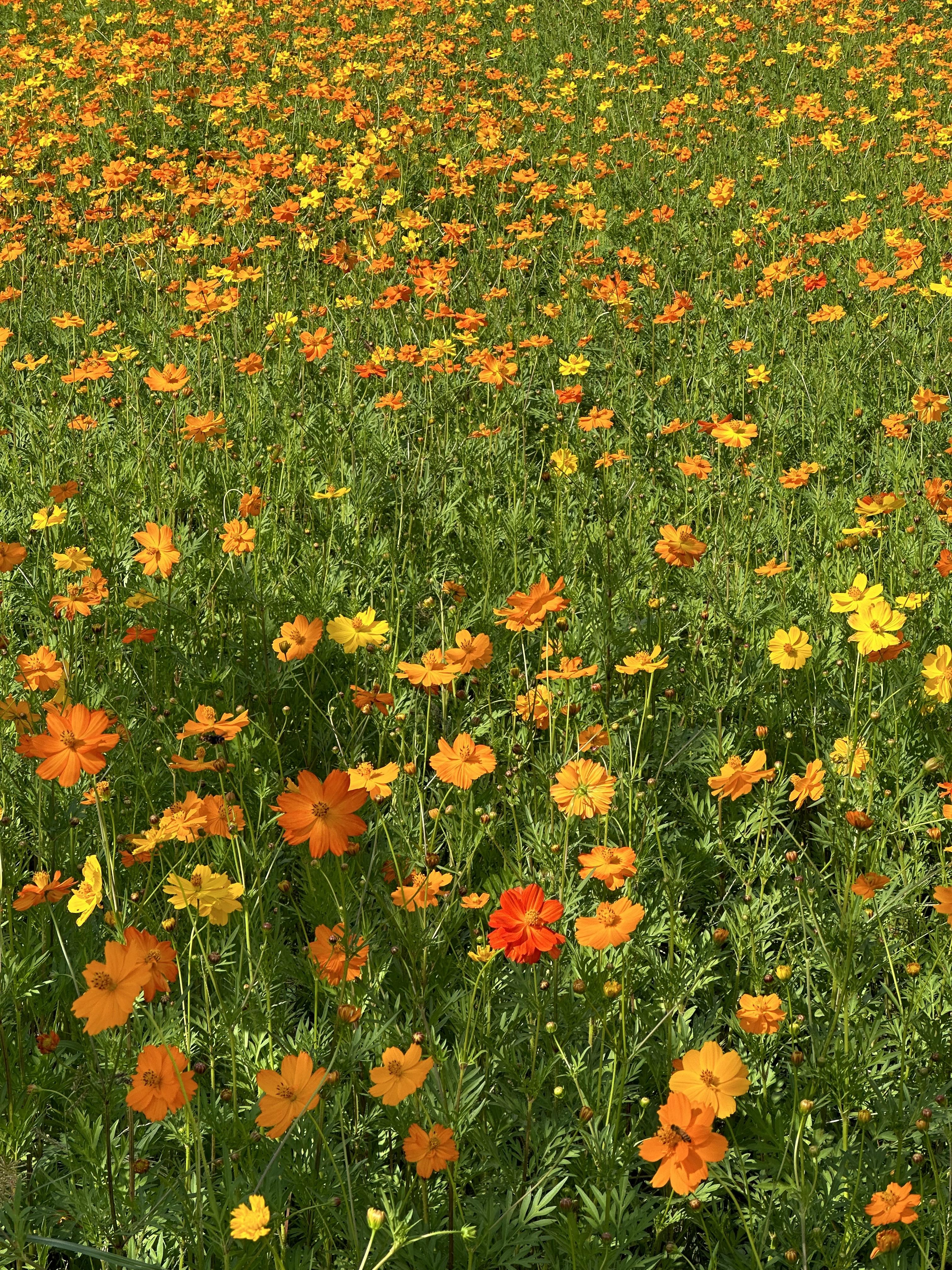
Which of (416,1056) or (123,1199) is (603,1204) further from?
(123,1199)

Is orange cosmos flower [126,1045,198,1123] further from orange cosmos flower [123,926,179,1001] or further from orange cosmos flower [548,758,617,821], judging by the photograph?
orange cosmos flower [548,758,617,821]

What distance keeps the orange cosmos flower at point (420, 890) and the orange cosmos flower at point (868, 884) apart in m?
0.58

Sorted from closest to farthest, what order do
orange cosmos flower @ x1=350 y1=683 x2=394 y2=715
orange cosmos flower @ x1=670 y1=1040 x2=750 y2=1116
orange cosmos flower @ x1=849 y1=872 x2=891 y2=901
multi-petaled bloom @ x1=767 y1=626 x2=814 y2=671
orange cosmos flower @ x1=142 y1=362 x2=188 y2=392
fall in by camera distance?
1. orange cosmos flower @ x1=670 y1=1040 x2=750 y2=1116
2. orange cosmos flower @ x1=849 y1=872 x2=891 y2=901
3. orange cosmos flower @ x1=350 y1=683 x2=394 y2=715
4. multi-petaled bloom @ x1=767 y1=626 x2=814 y2=671
5. orange cosmos flower @ x1=142 y1=362 x2=188 y2=392

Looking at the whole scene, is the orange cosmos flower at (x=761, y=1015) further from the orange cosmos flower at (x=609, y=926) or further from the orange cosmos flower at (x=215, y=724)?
the orange cosmos flower at (x=215, y=724)

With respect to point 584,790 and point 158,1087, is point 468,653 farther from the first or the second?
point 158,1087

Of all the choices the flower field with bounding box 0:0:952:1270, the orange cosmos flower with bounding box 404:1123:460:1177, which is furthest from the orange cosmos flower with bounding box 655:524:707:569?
the orange cosmos flower with bounding box 404:1123:460:1177

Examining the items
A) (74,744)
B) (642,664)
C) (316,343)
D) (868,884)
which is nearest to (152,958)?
(74,744)

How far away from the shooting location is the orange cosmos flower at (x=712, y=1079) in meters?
1.20

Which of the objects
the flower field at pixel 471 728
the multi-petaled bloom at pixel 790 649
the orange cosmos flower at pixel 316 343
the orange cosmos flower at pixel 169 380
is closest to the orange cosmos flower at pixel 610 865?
the flower field at pixel 471 728

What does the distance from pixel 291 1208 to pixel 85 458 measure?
2603 mm

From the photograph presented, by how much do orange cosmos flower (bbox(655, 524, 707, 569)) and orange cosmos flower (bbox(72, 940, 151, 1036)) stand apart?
4.40 ft

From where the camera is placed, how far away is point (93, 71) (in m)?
7.50

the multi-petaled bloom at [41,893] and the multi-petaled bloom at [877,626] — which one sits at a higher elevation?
the multi-petaled bloom at [877,626]

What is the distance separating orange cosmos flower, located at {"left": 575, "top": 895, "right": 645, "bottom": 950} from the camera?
1434 mm
